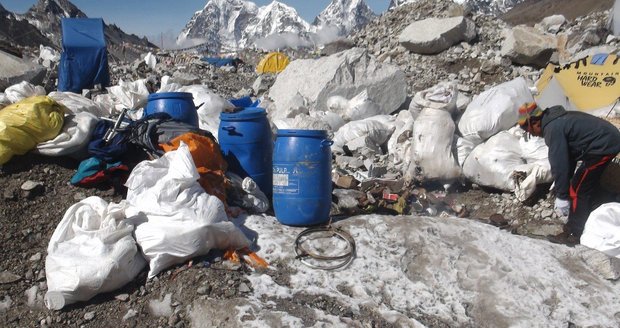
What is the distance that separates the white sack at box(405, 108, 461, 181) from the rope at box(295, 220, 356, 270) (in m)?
1.72

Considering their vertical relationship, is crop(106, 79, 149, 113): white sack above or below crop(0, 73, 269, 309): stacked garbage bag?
above

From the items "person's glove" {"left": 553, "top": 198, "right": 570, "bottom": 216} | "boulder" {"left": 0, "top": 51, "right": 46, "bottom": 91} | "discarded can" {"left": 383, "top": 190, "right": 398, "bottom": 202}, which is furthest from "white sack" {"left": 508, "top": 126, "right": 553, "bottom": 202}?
"boulder" {"left": 0, "top": 51, "right": 46, "bottom": 91}

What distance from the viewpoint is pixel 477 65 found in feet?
30.5

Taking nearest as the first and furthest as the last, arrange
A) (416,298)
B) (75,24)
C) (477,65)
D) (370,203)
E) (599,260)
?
(416,298), (599,260), (370,203), (75,24), (477,65)

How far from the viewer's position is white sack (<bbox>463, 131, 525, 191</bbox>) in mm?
4590

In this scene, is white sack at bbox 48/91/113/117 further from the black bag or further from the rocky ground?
the black bag

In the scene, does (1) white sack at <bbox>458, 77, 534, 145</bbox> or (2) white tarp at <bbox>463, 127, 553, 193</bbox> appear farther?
(1) white sack at <bbox>458, 77, 534, 145</bbox>

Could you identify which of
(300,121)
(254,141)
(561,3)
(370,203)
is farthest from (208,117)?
(561,3)

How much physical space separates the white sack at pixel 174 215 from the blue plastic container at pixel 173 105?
1.06m

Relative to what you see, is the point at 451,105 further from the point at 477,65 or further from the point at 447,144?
the point at 477,65

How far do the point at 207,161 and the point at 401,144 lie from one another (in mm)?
2536

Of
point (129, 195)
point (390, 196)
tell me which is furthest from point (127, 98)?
point (390, 196)

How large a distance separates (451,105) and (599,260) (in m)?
2.39

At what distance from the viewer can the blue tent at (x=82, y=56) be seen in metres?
6.49
